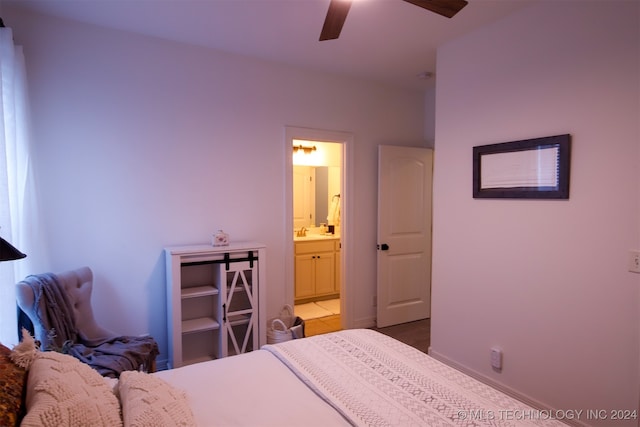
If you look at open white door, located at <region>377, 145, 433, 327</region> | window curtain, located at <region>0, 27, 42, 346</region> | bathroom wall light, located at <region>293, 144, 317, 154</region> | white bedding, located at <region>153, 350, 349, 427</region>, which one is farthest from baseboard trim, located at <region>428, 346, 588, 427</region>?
bathroom wall light, located at <region>293, 144, 317, 154</region>

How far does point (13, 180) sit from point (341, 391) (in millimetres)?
2025

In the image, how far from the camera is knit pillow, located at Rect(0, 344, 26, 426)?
88 centimetres

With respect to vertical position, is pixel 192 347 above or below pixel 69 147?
→ below

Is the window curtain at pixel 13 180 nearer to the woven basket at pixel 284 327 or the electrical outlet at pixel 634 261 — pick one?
the woven basket at pixel 284 327

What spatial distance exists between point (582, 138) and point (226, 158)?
8.20 feet

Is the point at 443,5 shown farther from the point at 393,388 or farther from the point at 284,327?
the point at 284,327

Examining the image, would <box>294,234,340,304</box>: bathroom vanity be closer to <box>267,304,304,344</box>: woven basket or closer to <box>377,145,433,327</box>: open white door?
<box>377,145,433,327</box>: open white door

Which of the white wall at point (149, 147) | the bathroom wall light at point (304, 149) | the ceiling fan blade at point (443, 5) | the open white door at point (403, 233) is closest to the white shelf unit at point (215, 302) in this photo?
the white wall at point (149, 147)

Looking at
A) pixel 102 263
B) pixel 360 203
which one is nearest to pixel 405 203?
pixel 360 203

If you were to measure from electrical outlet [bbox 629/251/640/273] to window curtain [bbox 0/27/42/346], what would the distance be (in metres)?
3.09

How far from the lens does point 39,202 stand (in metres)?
2.30

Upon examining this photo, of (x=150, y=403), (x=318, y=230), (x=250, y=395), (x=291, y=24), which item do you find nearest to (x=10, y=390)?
(x=150, y=403)

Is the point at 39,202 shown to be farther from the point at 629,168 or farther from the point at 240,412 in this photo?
the point at 629,168

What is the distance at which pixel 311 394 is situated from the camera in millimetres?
1402
